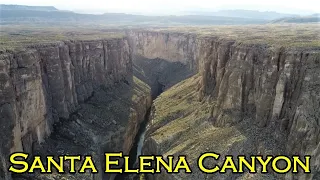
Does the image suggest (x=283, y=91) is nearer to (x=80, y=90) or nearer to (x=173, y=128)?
(x=173, y=128)

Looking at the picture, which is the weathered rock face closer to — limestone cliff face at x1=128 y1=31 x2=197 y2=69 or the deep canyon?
the deep canyon

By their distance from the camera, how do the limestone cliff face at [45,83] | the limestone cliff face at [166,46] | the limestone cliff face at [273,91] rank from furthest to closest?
the limestone cliff face at [166,46] → the limestone cliff face at [45,83] → the limestone cliff face at [273,91]

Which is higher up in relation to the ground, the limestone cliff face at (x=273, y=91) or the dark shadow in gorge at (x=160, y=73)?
the limestone cliff face at (x=273, y=91)

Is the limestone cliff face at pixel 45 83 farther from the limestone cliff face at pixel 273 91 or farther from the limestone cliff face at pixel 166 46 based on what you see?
the limestone cliff face at pixel 166 46

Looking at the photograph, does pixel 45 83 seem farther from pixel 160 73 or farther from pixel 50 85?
pixel 160 73

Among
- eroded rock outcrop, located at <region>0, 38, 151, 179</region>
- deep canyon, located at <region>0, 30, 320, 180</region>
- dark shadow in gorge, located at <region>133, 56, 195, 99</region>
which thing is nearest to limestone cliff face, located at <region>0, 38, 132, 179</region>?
eroded rock outcrop, located at <region>0, 38, 151, 179</region>

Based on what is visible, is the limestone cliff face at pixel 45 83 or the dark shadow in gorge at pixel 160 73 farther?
the dark shadow in gorge at pixel 160 73

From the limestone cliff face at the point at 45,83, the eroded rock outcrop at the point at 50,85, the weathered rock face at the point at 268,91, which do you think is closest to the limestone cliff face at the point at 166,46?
the eroded rock outcrop at the point at 50,85
